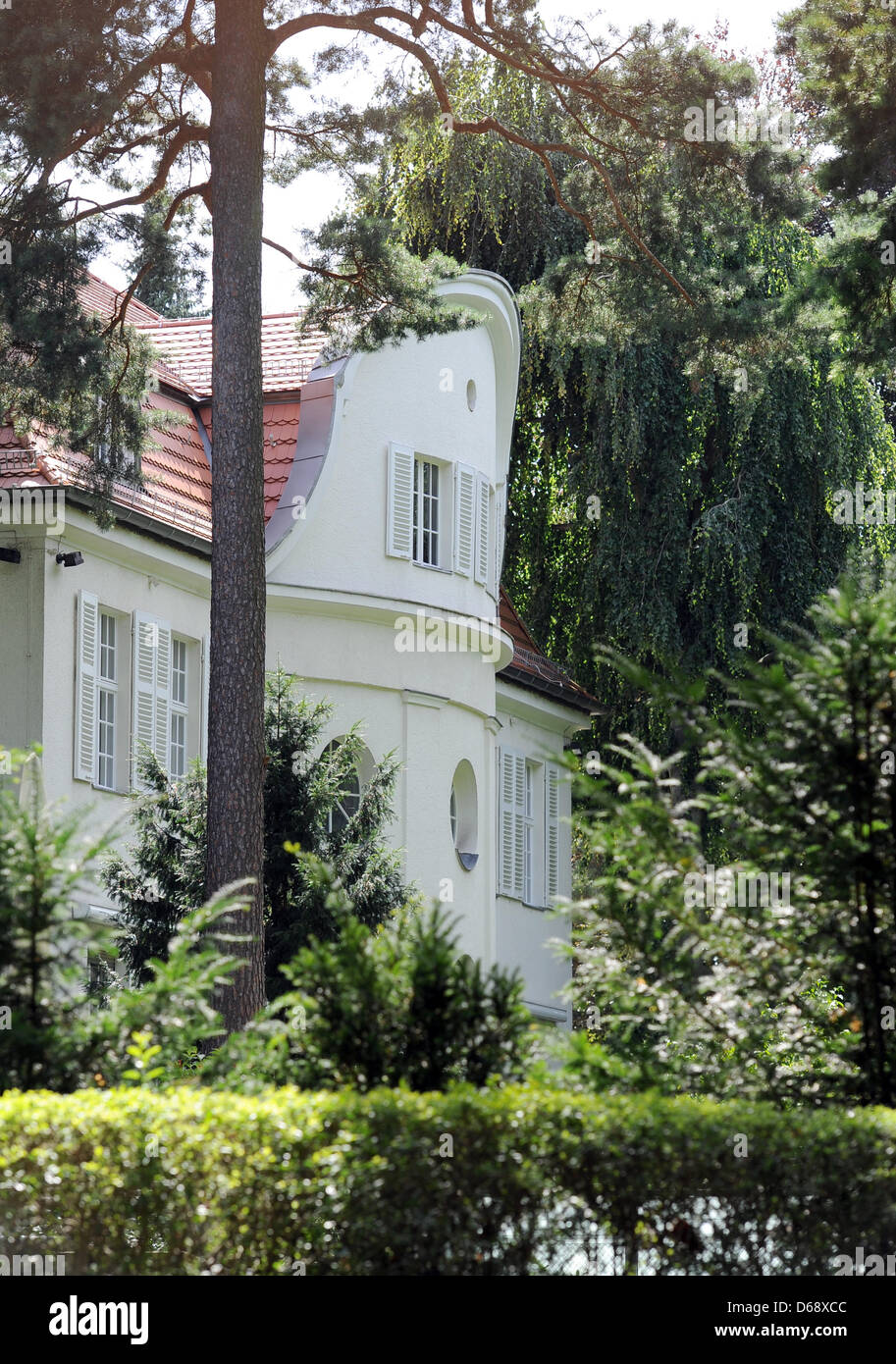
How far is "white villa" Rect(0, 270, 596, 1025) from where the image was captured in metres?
17.0

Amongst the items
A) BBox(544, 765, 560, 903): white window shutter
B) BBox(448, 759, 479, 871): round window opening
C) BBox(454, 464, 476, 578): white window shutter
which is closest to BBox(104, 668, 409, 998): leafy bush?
BBox(454, 464, 476, 578): white window shutter

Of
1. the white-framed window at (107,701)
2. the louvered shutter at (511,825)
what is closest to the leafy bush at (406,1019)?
the white-framed window at (107,701)

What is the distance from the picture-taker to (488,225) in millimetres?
26703

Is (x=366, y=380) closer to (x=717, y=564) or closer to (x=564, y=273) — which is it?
(x=564, y=273)

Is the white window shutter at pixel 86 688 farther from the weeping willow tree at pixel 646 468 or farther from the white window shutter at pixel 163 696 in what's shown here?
the weeping willow tree at pixel 646 468

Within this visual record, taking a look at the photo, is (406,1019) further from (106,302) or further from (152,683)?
(106,302)

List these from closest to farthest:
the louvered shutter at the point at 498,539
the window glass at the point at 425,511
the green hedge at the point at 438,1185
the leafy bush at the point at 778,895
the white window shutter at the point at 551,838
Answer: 1. the green hedge at the point at 438,1185
2. the leafy bush at the point at 778,895
3. the window glass at the point at 425,511
4. the louvered shutter at the point at 498,539
5. the white window shutter at the point at 551,838

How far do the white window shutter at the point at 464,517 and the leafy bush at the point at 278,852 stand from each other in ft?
20.2

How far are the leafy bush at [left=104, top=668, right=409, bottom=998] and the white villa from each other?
0.71 m

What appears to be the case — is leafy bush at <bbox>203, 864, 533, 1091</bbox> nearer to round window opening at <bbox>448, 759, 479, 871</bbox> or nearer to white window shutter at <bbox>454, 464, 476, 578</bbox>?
white window shutter at <bbox>454, 464, 476, 578</bbox>

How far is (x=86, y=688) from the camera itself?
17.3 metres

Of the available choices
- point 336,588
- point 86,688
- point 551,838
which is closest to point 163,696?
point 86,688

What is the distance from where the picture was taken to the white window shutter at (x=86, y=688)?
17.1 m

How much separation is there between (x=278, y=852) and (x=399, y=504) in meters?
6.79
